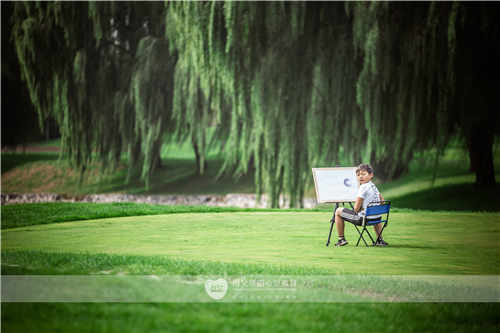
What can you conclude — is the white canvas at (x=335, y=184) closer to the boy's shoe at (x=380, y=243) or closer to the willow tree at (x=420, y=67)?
the boy's shoe at (x=380, y=243)

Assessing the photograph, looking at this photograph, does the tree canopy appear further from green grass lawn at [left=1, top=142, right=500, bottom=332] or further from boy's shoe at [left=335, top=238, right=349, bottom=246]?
boy's shoe at [left=335, top=238, right=349, bottom=246]

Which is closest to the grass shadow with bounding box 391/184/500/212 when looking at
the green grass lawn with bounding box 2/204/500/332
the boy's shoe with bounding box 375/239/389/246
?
the green grass lawn with bounding box 2/204/500/332

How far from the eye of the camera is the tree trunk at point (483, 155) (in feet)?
42.6

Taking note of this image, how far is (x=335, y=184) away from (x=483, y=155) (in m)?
10.0

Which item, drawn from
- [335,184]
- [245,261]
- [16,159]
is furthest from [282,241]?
[16,159]

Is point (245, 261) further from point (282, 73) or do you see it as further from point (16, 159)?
point (16, 159)

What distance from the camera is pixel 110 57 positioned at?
16781 millimetres

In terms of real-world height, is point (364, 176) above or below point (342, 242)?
above

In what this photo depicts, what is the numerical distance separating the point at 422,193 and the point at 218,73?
7.55 m

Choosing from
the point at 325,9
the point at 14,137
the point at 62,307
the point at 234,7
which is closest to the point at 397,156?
the point at 325,9

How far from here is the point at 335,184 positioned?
231 inches

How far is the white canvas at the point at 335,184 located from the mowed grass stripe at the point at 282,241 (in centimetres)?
53

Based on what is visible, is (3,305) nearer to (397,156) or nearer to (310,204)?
(397,156)

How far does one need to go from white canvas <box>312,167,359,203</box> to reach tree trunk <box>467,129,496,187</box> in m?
7.87
